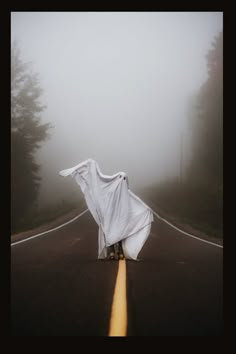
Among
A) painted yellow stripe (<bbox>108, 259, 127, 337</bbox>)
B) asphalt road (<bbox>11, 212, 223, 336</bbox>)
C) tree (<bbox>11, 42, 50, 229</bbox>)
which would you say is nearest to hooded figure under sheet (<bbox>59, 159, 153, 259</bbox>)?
asphalt road (<bbox>11, 212, 223, 336</bbox>)

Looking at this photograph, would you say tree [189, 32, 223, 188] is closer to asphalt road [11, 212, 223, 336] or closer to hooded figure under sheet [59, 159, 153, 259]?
hooded figure under sheet [59, 159, 153, 259]

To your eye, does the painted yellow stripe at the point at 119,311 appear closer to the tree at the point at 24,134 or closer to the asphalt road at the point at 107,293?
the asphalt road at the point at 107,293

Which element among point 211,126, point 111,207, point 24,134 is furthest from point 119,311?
point 211,126

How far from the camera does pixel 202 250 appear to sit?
16.2 meters

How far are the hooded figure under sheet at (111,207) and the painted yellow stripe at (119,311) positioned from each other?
3.11m

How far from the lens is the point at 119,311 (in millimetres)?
7012

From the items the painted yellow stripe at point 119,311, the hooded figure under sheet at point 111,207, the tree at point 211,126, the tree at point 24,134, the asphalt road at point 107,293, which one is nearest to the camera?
the painted yellow stripe at point 119,311

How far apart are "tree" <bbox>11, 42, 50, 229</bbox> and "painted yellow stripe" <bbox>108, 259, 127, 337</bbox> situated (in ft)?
109

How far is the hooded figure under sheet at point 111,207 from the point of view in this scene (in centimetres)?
1324

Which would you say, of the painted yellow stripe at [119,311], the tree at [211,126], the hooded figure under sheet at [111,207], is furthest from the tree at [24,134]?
the painted yellow stripe at [119,311]

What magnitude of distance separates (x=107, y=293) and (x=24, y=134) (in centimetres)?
4077

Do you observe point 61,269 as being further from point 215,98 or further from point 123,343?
point 215,98

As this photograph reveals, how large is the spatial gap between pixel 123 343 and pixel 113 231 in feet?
25.6

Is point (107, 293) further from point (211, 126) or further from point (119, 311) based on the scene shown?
point (211, 126)
